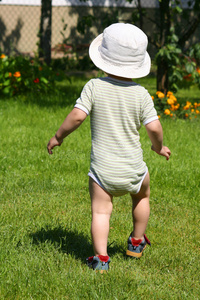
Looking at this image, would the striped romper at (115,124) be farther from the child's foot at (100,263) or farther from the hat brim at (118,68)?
the child's foot at (100,263)

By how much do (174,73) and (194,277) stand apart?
4774 millimetres

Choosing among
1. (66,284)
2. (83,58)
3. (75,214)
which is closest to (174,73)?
(75,214)

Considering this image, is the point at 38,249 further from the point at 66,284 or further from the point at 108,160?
the point at 108,160

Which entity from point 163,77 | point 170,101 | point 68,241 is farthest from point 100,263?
point 163,77

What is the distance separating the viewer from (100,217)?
2650 mm

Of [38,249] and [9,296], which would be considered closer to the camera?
[9,296]

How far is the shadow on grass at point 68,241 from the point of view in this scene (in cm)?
305

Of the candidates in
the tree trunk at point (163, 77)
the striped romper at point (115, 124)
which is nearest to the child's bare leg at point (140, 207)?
the striped romper at point (115, 124)

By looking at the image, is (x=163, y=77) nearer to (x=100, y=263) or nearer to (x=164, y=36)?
(x=164, y=36)

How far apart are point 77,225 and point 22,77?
5072 mm

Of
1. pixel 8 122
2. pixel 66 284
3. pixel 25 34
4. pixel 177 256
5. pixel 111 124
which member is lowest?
pixel 25 34

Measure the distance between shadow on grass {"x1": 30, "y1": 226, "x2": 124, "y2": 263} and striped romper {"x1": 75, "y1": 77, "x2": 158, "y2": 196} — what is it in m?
0.63

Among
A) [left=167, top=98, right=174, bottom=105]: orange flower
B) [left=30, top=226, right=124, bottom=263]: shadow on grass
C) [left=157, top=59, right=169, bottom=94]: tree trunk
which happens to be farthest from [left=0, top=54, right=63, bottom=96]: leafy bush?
[left=30, top=226, right=124, bottom=263]: shadow on grass

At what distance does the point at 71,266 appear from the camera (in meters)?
2.81
